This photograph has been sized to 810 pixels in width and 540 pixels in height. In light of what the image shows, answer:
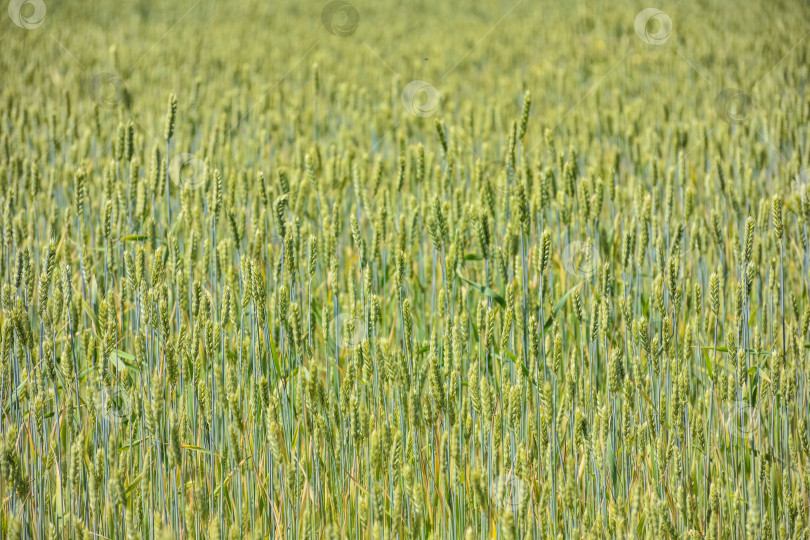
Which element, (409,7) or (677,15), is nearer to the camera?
(677,15)

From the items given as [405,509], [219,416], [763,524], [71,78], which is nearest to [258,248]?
[219,416]

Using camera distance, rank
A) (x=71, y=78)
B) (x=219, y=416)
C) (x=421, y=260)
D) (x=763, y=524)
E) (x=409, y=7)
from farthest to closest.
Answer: (x=409, y=7) → (x=71, y=78) → (x=421, y=260) → (x=219, y=416) → (x=763, y=524)

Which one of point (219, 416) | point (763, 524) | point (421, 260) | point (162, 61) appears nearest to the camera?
point (763, 524)

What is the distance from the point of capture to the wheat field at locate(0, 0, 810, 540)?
1224mm

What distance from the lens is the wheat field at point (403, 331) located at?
122 cm

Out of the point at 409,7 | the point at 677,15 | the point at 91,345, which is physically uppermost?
the point at 409,7

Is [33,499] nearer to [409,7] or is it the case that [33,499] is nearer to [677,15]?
[677,15]

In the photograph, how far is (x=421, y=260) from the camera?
2.16 metres

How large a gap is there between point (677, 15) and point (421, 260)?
5.27 meters

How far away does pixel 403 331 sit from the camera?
1571 mm

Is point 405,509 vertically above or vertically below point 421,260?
below

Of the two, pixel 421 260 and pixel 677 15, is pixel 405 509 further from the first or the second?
pixel 677 15

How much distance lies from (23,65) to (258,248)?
4.13 meters

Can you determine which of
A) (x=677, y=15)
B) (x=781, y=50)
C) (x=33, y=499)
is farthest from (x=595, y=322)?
(x=677, y=15)
